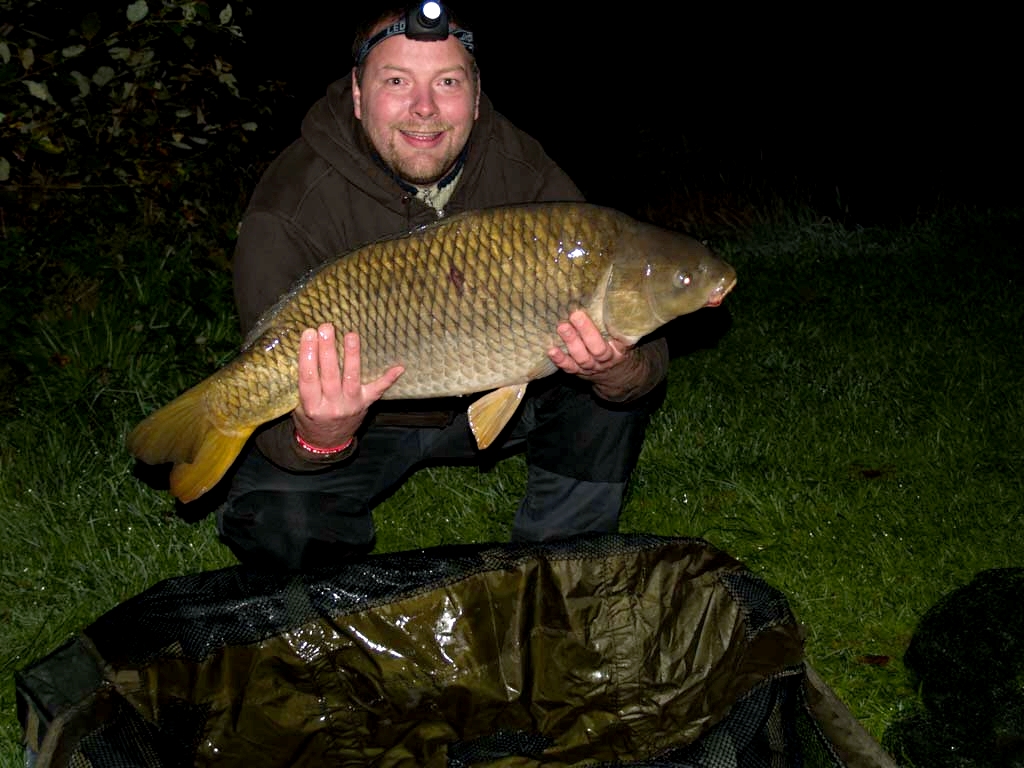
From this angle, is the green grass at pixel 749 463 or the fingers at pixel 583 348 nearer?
the fingers at pixel 583 348

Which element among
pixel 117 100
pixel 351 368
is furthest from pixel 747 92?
pixel 351 368

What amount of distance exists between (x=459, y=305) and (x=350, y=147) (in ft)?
1.66

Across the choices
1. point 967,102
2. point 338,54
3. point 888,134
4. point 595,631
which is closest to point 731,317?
point 595,631

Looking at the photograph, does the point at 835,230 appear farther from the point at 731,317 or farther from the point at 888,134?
the point at 888,134

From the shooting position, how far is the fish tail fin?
1931mm

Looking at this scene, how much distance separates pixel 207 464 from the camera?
197 cm

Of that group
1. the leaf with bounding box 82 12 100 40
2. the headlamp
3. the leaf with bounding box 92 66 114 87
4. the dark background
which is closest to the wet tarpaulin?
the headlamp

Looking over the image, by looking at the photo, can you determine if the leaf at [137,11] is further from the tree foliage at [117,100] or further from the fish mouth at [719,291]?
the fish mouth at [719,291]

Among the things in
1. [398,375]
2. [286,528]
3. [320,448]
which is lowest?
[286,528]

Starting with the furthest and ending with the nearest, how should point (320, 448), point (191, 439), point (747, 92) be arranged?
point (747, 92)
point (320, 448)
point (191, 439)

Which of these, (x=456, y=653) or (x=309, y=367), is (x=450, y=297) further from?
(x=456, y=653)

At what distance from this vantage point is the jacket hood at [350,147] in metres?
2.16

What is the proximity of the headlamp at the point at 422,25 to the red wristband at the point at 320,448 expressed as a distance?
0.75m

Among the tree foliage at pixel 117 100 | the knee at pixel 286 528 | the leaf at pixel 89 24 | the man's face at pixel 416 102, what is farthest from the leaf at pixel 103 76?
the knee at pixel 286 528
